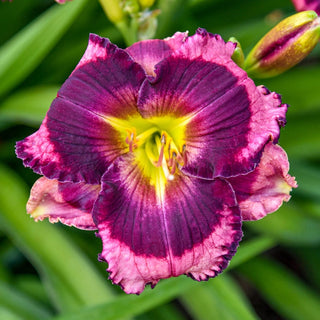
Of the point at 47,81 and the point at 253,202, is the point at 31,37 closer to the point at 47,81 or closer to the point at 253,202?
the point at 47,81

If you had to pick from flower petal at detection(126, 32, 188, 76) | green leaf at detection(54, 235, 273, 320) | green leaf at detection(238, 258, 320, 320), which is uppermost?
flower petal at detection(126, 32, 188, 76)

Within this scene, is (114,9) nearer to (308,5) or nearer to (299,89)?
(308,5)

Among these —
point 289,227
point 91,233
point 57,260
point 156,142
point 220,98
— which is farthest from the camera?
point 91,233

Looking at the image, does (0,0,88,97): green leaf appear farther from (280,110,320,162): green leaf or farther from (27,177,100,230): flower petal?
(280,110,320,162): green leaf

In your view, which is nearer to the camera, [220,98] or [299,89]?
[220,98]

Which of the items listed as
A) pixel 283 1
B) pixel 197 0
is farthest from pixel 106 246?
pixel 283 1

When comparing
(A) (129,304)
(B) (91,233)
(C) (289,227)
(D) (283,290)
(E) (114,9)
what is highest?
(E) (114,9)

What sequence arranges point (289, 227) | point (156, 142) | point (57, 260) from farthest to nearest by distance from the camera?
point (289, 227) → point (57, 260) → point (156, 142)

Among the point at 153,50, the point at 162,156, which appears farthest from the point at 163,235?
the point at 153,50

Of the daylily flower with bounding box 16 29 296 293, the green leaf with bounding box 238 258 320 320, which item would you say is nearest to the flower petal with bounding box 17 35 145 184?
the daylily flower with bounding box 16 29 296 293
